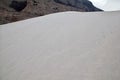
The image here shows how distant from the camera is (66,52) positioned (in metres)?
4.29

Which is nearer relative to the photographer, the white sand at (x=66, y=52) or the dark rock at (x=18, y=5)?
the white sand at (x=66, y=52)

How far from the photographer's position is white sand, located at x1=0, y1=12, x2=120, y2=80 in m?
3.43

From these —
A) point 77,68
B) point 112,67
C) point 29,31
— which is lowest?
point 29,31

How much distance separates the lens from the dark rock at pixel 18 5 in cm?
2330

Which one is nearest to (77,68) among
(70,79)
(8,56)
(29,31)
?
(70,79)

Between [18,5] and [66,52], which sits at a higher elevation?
[66,52]

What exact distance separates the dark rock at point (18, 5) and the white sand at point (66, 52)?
17.3 m

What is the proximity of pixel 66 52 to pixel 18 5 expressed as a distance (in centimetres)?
2039

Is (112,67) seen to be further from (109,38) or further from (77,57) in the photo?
(109,38)

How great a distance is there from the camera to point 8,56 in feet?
16.0

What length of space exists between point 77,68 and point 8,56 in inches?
77.8

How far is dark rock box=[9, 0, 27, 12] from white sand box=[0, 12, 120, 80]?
17332 mm

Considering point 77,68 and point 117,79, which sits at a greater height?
point 117,79

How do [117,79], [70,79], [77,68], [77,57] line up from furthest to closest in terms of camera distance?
[77,57] → [77,68] → [70,79] → [117,79]
